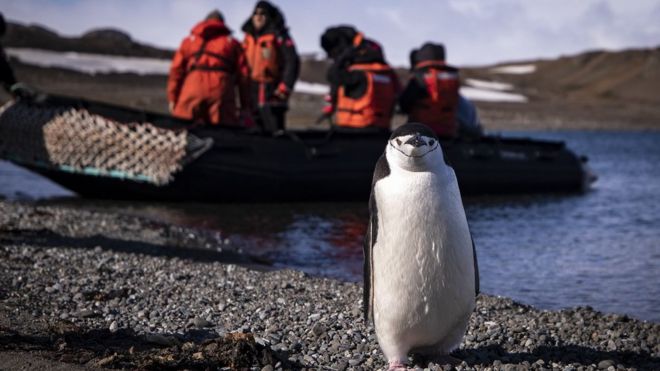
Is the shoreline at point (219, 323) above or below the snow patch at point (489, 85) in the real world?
below

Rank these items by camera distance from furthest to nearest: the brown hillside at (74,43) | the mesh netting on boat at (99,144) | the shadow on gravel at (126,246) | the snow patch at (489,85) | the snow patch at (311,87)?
the snow patch at (489,85) → the snow patch at (311,87) → the brown hillside at (74,43) → the mesh netting on boat at (99,144) → the shadow on gravel at (126,246)

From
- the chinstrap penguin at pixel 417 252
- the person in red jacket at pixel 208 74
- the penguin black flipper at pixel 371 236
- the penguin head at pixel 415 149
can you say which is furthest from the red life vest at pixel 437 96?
the penguin head at pixel 415 149

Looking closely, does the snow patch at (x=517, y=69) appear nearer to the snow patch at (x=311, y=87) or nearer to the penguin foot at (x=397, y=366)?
the snow patch at (x=311, y=87)

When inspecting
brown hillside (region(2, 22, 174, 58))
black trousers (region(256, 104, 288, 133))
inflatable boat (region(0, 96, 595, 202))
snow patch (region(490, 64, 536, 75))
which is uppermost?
snow patch (region(490, 64, 536, 75))

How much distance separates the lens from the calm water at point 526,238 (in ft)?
20.6

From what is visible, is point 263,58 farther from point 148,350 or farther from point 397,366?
point 397,366

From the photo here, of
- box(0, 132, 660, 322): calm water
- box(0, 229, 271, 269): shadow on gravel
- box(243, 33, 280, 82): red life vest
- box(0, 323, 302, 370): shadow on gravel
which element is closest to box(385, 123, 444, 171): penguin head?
box(0, 323, 302, 370): shadow on gravel

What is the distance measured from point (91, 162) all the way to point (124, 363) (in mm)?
6648

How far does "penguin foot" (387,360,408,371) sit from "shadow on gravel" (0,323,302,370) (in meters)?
0.36

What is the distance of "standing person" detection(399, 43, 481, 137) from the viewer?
35.5 feet

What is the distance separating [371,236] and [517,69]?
64.2 metres

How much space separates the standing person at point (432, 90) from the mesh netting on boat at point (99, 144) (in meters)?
2.61

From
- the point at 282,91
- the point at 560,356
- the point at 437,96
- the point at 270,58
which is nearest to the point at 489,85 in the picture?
the point at 437,96

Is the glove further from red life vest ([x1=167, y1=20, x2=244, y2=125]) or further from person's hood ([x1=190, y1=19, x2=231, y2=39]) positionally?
person's hood ([x1=190, y1=19, x2=231, y2=39])
